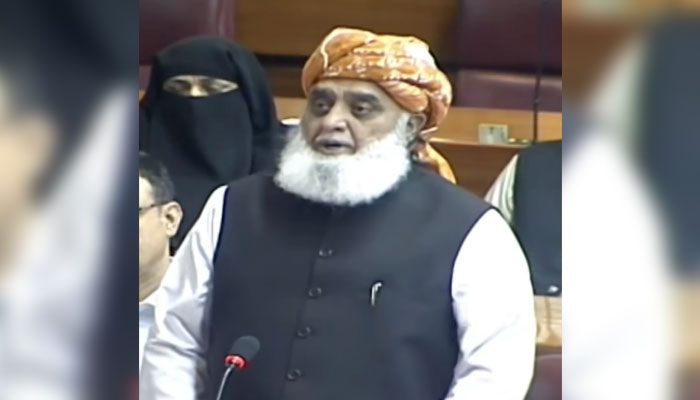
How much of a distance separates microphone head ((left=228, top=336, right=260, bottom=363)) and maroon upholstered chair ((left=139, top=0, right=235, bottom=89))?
16 cm

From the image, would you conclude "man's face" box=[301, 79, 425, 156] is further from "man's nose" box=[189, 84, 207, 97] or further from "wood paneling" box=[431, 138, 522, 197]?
"man's nose" box=[189, 84, 207, 97]

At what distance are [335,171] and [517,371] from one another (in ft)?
0.59

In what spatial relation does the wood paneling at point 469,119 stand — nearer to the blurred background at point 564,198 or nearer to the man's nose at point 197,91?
the man's nose at point 197,91

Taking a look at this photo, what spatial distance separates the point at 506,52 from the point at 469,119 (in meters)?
0.21

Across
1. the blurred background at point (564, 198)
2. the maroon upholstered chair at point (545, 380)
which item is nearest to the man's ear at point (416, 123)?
the maroon upholstered chair at point (545, 380)

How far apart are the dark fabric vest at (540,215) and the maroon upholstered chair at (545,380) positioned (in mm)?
35

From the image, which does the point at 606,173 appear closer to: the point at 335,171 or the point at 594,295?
the point at 594,295

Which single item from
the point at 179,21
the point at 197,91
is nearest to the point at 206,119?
the point at 197,91

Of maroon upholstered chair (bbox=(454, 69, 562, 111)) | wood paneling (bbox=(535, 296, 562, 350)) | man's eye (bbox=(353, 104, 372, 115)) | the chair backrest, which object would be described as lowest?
wood paneling (bbox=(535, 296, 562, 350))

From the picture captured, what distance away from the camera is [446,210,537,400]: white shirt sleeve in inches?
21.7

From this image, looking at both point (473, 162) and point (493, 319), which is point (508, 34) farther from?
point (493, 319)

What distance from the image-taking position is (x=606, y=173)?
31cm

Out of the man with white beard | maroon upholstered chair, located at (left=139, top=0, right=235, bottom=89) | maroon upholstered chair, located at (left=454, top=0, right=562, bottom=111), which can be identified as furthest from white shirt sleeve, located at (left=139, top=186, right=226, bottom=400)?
maroon upholstered chair, located at (left=454, top=0, right=562, bottom=111)

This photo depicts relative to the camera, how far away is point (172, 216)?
2.04 feet
